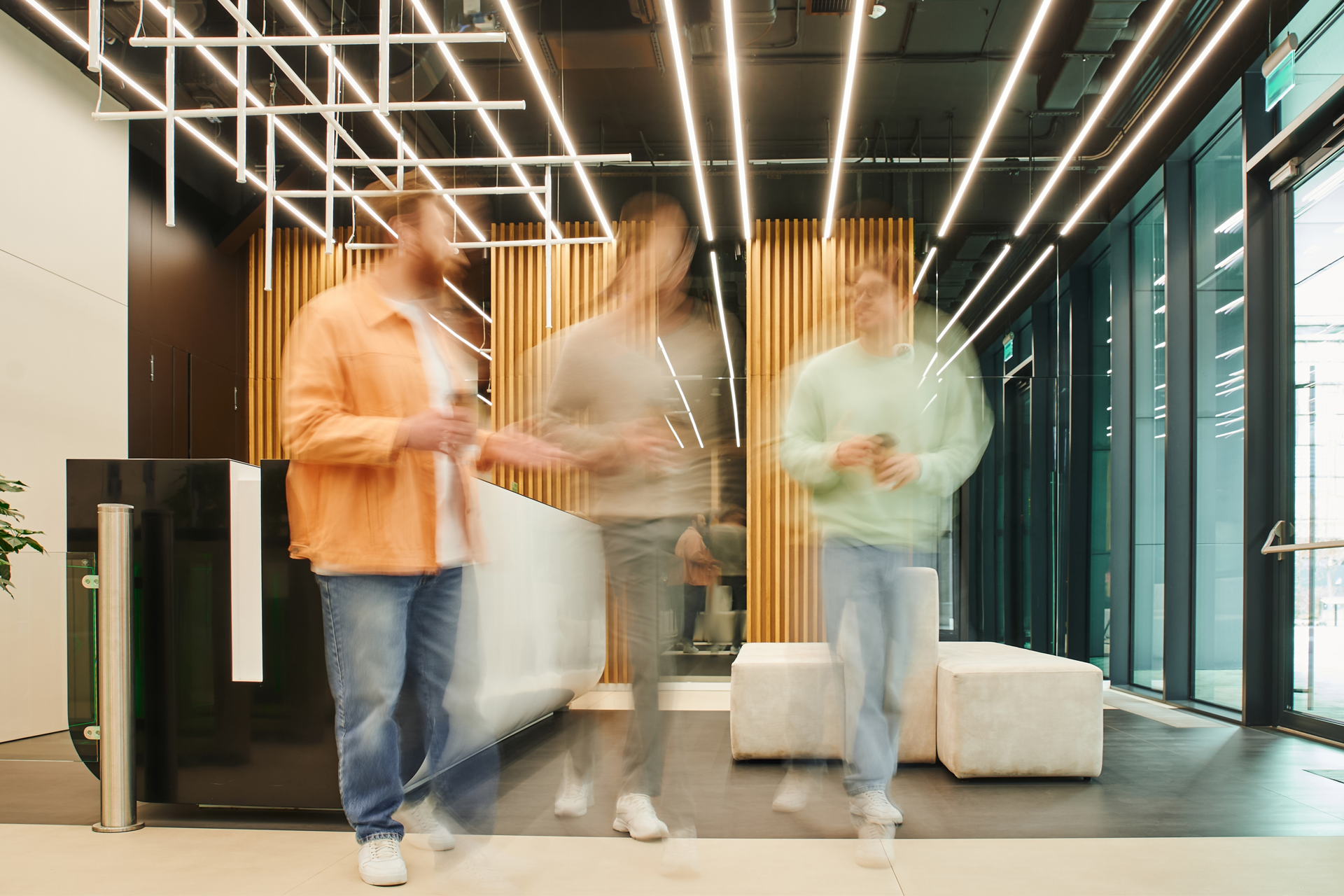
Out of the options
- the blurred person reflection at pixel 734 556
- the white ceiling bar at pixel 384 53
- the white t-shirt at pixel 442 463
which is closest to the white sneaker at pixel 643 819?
the white t-shirt at pixel 442 463

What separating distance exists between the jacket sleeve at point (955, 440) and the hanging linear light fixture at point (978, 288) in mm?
3999

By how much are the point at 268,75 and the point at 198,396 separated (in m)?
2.26

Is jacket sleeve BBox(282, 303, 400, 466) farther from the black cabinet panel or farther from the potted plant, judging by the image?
the potted plant

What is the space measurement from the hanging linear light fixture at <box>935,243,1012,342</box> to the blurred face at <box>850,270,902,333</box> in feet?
13.4

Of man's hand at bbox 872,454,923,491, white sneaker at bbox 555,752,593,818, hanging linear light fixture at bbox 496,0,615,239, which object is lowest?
white sneaker at bbox 555,752,593,818

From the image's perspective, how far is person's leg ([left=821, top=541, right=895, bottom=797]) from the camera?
2145mm

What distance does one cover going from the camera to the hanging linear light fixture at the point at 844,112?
3.82 m

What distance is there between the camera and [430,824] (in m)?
1.95

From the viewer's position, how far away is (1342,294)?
3986 millimetres

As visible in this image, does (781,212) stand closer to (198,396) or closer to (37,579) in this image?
(198,396)

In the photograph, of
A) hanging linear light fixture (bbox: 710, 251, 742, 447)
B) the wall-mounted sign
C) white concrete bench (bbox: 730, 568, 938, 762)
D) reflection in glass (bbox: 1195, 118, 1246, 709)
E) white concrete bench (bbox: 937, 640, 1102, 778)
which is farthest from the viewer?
hanging linear light fixture (bbox: 710, 251, 742, 447)

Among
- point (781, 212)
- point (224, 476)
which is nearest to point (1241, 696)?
point (781, 212)

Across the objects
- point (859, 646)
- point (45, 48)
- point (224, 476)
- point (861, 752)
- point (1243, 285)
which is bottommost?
point (861, 752)

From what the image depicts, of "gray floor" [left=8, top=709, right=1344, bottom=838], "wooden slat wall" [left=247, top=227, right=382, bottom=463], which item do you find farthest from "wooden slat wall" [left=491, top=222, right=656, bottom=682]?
"gray floor" [left=8, top=709, right=1344, bottom=838]
